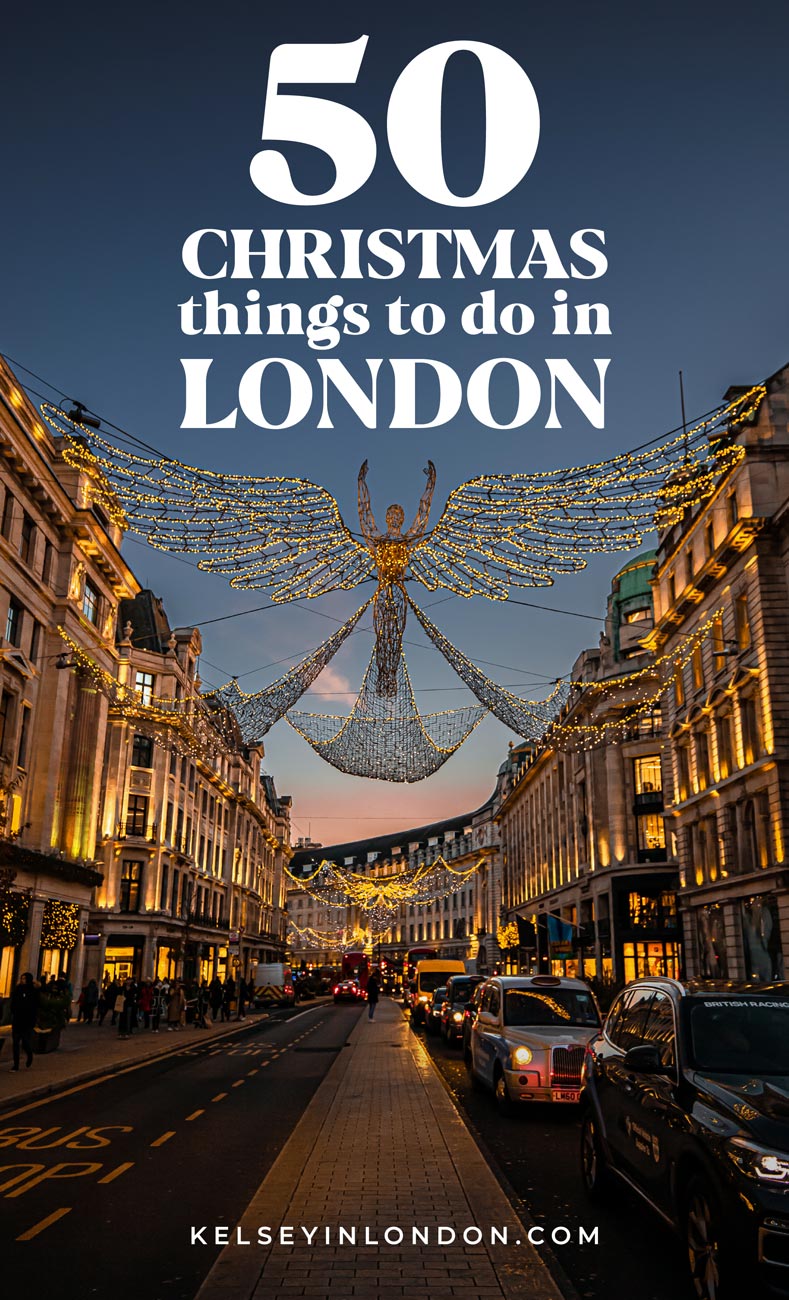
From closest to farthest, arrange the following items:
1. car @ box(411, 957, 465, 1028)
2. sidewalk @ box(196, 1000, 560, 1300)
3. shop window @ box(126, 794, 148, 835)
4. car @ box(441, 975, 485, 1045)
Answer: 1. sidewalk @ box(196, 1000, 560, 1300)
2. car @ box(441, 975, 485, 1045)
3. car @ box(411, 957, 465, 1028)
4. shop window @ box(126, 794, 148, 835)

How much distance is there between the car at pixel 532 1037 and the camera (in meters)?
13.7

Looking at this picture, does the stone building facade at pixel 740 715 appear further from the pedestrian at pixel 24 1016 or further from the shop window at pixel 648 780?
the pedestrian at pixel 24 1016

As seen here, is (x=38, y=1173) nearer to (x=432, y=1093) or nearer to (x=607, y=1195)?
(x=607, y=1195)

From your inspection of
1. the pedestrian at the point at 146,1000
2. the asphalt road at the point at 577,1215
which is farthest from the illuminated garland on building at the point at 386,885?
the asphalt road at the point at 577,1215

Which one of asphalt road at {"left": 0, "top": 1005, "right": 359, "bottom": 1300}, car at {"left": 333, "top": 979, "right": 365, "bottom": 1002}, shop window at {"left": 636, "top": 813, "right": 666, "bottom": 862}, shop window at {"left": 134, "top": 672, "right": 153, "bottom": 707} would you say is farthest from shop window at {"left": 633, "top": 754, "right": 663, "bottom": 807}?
asphalt road at {"left": 0, "top": 1005, "right": 359, "bottom": 1300}

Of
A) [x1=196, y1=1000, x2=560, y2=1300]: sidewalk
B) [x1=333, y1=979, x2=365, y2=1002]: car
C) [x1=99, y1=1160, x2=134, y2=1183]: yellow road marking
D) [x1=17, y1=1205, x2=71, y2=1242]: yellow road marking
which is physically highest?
[x1=196, y1=1000, x2=560, y2=1300]: sidewalk

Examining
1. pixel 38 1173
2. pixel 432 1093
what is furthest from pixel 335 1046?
pixel 38 1173

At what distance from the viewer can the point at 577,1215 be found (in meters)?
8.18

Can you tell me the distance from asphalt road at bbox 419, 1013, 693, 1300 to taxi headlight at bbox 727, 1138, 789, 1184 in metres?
1.39

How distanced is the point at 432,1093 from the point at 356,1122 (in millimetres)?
3544

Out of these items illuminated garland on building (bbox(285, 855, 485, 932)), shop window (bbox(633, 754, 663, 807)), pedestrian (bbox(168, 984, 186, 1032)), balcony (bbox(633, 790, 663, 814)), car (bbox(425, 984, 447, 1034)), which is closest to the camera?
car (bbox(425, 984, 447, 1034))

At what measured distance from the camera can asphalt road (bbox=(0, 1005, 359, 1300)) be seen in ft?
21.6

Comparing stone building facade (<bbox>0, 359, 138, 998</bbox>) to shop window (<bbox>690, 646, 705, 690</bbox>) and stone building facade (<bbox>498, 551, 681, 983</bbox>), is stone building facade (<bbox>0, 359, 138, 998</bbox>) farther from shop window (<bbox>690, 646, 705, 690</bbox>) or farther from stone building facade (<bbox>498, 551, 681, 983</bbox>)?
shop window (<bbox>690, 646, 705, 690</bbox>)

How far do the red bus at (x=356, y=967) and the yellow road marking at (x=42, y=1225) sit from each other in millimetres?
67499
